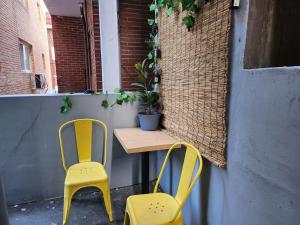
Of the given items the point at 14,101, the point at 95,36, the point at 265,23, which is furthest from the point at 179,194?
the point at 95,36

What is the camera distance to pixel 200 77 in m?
1.49

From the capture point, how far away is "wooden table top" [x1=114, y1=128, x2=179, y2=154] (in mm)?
1665

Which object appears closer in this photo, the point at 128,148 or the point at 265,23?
the point at 265,23

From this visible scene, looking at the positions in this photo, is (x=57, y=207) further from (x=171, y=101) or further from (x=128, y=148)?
(x=171, y=101)

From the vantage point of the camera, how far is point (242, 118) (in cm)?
114

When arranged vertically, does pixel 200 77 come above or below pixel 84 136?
above

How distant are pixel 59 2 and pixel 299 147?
17.7 ft

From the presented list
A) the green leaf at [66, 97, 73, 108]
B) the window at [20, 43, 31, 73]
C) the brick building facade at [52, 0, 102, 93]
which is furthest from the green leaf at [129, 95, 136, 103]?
the window at [20, 43, 31, 73]

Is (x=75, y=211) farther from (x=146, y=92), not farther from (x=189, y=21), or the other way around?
(x=189, y=21)

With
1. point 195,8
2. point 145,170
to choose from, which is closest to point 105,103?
point 145,170

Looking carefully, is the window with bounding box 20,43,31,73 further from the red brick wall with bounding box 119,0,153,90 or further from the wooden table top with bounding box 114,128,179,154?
the wooden table top with bounding box 114,128,179,154

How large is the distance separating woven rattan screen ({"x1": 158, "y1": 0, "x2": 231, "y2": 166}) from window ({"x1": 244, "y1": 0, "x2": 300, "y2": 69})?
0.45 ft

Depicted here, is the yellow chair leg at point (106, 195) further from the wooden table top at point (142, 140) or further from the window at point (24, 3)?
the window at point (24, 3)

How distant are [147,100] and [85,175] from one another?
0.99m
